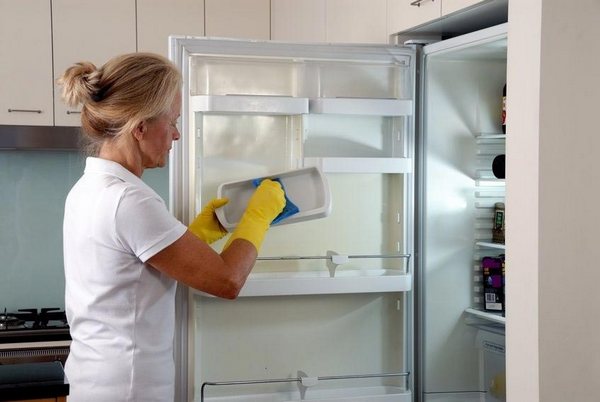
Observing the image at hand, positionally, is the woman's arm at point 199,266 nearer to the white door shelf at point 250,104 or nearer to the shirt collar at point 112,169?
the shirt collar at point 112,169

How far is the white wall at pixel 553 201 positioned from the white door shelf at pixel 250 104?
60 centimetres

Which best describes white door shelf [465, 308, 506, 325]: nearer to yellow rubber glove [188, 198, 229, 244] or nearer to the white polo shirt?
yellow rubber glove [188, 198, 229, 244]

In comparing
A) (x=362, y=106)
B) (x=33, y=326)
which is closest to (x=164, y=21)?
(x=33, y=326)

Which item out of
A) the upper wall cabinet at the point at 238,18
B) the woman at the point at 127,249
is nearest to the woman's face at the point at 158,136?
the woman at the point at 127,249

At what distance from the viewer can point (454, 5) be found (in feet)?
6.42

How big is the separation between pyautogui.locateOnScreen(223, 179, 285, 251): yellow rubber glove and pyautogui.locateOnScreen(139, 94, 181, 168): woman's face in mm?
231

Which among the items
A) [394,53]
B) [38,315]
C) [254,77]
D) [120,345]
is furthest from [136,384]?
[38,315]

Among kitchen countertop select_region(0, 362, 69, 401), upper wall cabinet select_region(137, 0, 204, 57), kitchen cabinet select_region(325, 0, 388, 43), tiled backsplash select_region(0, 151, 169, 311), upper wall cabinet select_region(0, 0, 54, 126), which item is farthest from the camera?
tiled backsplash select_region(0, 151, 169, 311)

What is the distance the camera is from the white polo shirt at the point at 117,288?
1.63m

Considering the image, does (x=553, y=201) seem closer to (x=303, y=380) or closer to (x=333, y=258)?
(x=333, y=258)

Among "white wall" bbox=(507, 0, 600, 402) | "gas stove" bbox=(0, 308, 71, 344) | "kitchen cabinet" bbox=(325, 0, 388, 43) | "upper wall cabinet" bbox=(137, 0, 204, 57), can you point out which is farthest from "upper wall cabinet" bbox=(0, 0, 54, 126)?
"white wall" bbox=(507, 0, 600, 402)

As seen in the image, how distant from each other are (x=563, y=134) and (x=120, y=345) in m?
0.99

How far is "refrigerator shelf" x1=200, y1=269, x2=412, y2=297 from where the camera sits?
2117 millimetres

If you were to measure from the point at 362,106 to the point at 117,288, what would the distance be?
2.77 ft
